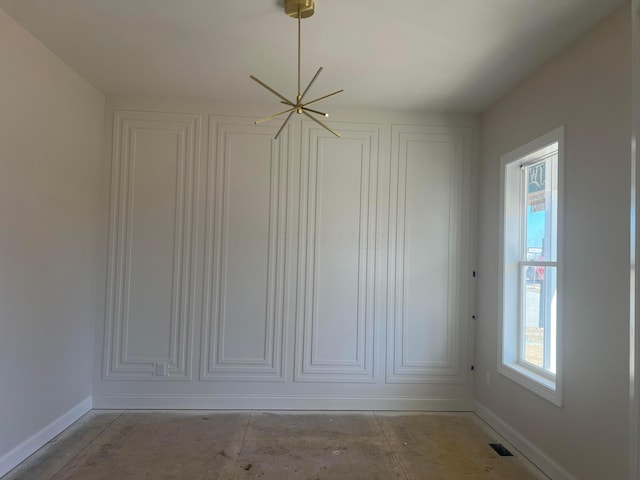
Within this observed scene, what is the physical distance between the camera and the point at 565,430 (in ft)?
7.68

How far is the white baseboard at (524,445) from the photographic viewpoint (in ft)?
7.86

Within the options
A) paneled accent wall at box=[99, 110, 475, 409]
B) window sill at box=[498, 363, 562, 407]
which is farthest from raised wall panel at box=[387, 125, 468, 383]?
window sill at box=[498, 363, 562, 407]

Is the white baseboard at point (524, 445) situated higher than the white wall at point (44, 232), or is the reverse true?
the white wall at point (44, 232)

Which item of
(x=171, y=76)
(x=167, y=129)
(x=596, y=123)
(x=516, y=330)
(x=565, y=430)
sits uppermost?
(x=171, y=76)

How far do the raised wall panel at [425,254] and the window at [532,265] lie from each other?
523 millimetres

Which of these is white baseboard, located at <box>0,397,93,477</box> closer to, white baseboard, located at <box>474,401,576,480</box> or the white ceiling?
the white ceiling

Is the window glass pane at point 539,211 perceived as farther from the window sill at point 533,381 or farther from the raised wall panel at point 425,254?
the window sill at point 533,381

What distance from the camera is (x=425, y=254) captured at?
3561 mm

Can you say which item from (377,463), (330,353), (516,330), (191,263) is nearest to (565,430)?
(516,330)

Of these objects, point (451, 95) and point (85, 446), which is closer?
point (85, 446)

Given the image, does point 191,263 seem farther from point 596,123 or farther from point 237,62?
point 596,123

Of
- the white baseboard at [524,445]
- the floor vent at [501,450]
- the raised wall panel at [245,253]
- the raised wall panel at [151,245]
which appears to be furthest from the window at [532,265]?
the raised wall panel at [151,245]

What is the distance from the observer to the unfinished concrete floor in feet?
8.04

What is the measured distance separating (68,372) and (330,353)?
2.11 m
